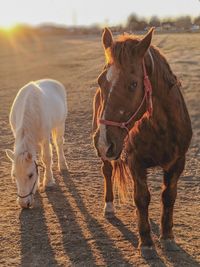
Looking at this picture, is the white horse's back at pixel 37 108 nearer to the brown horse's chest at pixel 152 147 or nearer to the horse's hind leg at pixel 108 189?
the horse's hind leg at pixel 108 189

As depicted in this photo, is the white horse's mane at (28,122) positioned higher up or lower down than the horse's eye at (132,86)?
lower down

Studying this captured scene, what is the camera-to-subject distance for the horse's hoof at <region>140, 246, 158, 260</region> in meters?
4.02

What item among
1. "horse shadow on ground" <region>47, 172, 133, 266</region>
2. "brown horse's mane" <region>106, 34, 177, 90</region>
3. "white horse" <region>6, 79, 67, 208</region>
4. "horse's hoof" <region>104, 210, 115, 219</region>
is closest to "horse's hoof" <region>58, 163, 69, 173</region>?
"white horse" <region>6, 79, 67, 208</region>

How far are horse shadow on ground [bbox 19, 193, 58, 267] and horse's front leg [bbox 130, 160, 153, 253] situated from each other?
82cm

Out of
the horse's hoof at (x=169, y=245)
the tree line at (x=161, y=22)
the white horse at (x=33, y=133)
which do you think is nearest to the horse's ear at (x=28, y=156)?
the white horse at (x=33, y=133)

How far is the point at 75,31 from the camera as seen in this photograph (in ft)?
154

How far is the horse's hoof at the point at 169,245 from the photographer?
13.7ft

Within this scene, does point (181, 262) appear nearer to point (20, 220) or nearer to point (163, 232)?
point (163, 232)

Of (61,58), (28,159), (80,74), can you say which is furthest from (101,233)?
(61,58)

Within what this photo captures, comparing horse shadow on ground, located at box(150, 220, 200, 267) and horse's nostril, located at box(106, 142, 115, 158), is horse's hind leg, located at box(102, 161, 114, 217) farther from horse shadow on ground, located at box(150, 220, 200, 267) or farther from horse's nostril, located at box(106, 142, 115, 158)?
horse's nostril, located at box(106, 142, 115, 158)

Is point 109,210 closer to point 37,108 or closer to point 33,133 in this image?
point 33,133

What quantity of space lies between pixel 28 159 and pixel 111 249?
1.50 m

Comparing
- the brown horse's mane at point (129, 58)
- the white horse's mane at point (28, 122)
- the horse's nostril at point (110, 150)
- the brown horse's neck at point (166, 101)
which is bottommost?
the white horse's mane at point (28, 122)

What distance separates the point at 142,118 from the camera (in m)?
3.72
